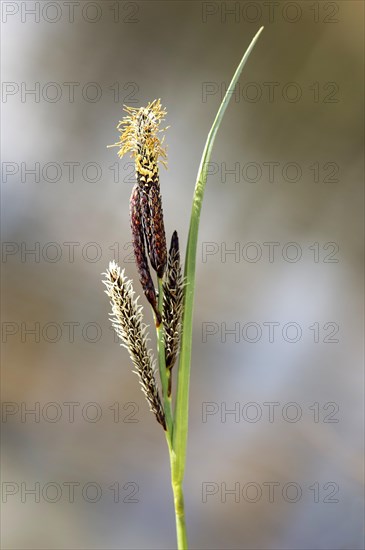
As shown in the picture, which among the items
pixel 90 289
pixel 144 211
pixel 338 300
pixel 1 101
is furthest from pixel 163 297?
pixel 1 101

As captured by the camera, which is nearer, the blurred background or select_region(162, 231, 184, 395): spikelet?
select_region(162, 231, 184, 395): spikelet

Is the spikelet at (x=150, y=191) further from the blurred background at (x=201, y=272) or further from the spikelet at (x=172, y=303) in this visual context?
the blurred background at (x=201, y=272)

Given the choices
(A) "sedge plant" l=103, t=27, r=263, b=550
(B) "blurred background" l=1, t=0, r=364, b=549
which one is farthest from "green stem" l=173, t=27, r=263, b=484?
(B) "blurred background" l=1, t=0, r=364, b=549

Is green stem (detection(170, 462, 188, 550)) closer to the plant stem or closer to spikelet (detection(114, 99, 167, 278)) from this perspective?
the plant stem

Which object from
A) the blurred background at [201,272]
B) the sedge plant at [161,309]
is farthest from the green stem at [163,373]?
the blurred background at [201,272]

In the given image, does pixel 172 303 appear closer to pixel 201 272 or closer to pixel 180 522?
pixel 180 522

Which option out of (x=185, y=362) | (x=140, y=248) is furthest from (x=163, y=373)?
(x=140, y=248)
